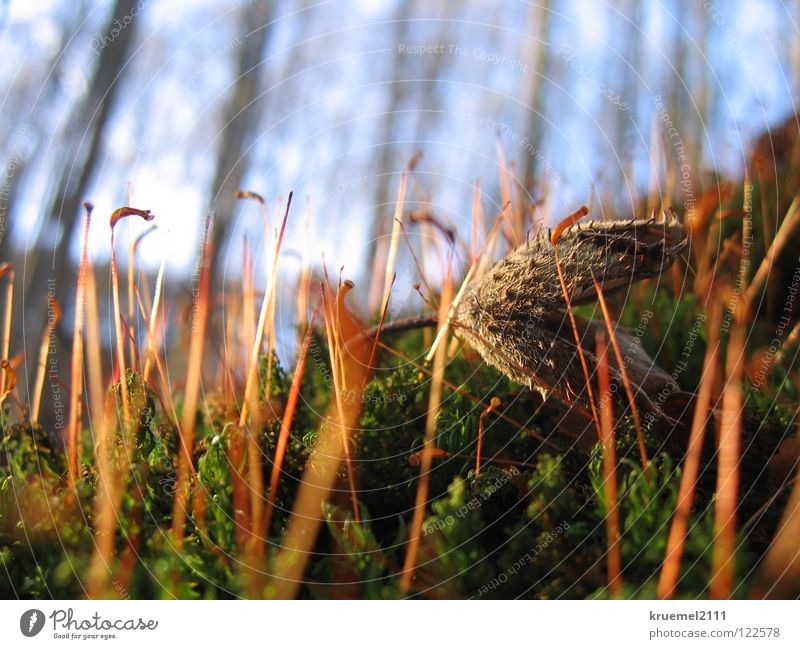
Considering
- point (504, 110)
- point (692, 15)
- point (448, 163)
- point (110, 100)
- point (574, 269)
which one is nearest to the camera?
point (574, 269)

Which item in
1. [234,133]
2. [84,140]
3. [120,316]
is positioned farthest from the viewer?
[234,133]

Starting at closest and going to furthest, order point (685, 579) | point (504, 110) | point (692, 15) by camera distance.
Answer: point (685, 579) → point (692, 15) → point (504, 110)

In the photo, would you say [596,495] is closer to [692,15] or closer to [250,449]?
[250,449]

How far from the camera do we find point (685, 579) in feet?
1.66

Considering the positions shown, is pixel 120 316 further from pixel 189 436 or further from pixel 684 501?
pixel 684 501

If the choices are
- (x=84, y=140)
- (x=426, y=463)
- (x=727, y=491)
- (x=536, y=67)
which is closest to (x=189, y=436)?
(x=426, y=463)

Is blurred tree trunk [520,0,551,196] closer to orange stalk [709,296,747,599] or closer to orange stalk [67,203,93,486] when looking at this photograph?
orange stalk [709,296,747,599]

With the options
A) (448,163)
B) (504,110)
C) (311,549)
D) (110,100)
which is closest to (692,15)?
(504,110)

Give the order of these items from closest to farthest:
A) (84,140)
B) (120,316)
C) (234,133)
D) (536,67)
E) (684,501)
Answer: (684,501), (120,316), (84,140), (536,67), (234,133)

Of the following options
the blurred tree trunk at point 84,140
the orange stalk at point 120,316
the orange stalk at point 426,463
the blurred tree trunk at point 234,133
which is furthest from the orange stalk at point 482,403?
the blurred tree trunk at point 234,133

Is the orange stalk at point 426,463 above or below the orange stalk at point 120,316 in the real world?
below

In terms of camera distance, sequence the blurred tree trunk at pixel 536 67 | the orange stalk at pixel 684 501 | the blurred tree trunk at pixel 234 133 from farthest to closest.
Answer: the blurred tree trunk at pixel 234 133 → the blurred tree trunk at pixel 536 67 → the orange stalk at pixel 684 501

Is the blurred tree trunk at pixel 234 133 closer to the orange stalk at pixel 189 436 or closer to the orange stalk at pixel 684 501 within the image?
the orange stalk at pixel 189 436
